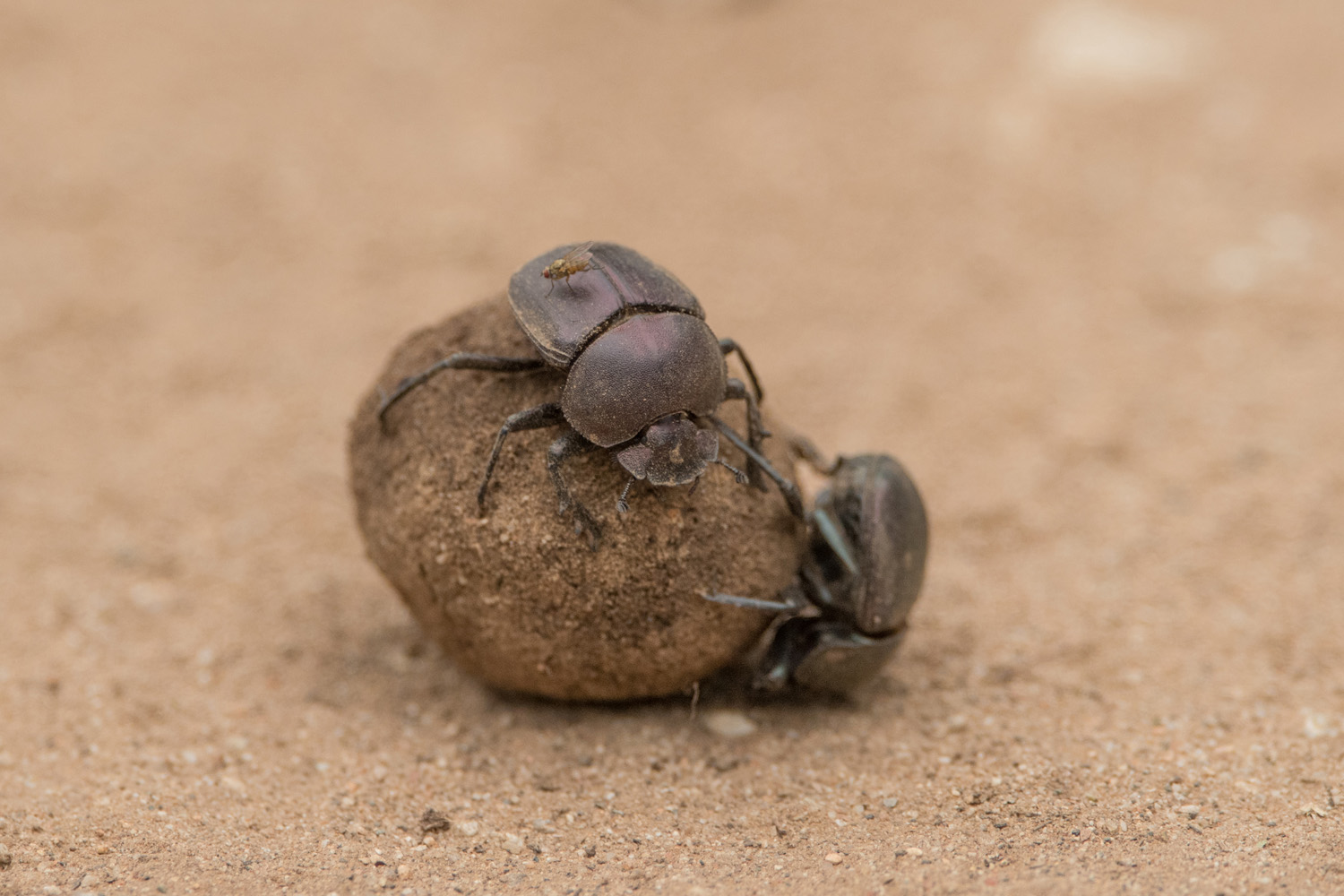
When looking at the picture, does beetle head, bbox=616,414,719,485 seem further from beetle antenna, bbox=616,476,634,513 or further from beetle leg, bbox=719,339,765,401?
beetle leg, bbox=719,339,765,401

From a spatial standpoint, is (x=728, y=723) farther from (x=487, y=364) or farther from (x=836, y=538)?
(x=487, y=364)

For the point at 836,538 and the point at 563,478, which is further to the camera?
the point at 836,538

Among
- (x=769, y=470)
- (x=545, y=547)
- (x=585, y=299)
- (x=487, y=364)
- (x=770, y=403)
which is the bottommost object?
(x=770, y=403)

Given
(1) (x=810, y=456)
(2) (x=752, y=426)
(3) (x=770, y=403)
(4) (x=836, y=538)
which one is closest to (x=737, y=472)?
(2) (x=752, y=426)

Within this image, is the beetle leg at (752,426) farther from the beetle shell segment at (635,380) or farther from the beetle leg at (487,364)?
the beetle leg at (487,364)

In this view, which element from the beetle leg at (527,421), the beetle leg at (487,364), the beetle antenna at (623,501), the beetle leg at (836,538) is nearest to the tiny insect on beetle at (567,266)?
the beetle leg at (487,364)

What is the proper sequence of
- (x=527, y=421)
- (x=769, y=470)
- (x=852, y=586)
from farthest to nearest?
(x=852, y=586) < (x=769, y=470) < (x=527, y=421)
